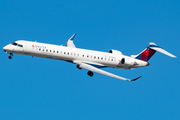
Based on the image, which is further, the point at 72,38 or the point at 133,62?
the point at 72,38

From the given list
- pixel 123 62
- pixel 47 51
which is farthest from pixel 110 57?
pixel 47 51

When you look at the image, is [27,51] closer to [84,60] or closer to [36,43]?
[36,43]

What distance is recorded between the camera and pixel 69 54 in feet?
164

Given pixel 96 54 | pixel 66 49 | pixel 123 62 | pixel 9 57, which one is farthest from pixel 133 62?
pixel 9 57

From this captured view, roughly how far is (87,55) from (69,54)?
10.5ft

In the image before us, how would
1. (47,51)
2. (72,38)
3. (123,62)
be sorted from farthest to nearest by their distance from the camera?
(72,38)
(123,62)
(47,51)

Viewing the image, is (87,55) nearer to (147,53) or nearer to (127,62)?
(127,62)

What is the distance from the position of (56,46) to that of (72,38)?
9768 mm

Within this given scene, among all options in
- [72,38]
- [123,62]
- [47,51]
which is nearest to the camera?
[47,51]

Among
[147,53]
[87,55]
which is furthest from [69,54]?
[147,53]

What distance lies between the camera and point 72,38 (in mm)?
59312

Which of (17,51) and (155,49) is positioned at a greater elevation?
(155,49)

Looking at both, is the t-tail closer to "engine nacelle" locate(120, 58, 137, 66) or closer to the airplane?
the airplane

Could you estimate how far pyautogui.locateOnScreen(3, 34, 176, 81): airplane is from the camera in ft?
161
